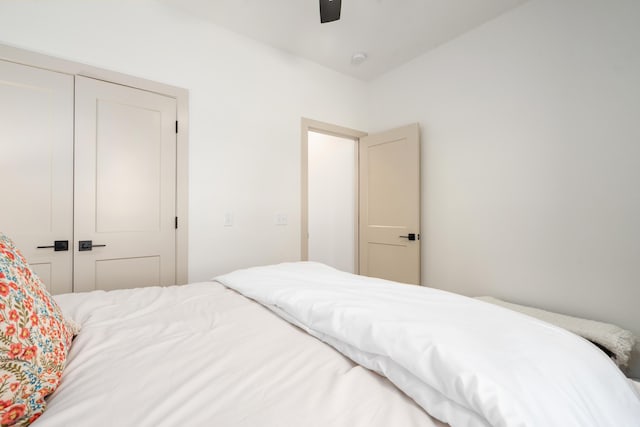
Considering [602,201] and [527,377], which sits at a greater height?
[602,201]

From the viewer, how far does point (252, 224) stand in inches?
105

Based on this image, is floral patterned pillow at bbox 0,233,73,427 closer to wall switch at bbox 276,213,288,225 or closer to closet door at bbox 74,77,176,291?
closet door at bbox 74,77,176,291

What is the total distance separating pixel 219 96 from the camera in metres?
2.50

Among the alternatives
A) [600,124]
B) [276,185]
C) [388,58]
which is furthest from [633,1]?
[276,185]

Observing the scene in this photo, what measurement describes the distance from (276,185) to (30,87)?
1.82 m

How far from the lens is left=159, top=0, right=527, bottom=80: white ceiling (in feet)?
7.47

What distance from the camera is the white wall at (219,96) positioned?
1941 millimetres

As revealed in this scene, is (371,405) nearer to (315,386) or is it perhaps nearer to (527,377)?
(315,386)

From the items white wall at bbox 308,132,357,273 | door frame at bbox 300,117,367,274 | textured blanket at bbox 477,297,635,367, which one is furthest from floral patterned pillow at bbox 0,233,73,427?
white wall at bbox 308,132,357,273

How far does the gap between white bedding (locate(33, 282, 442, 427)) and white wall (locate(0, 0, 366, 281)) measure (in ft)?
4.92

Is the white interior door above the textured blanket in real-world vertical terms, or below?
above

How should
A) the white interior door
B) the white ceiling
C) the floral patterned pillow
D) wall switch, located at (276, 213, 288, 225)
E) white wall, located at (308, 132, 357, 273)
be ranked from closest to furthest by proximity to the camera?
the floral patterned pillow, the white ceiling, wall switch, located at (276, 213, 288, 225), the white interior door, white wall, located at (308, 132, 357, 273)

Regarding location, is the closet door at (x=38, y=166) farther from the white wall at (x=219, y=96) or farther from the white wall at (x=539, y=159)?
the white wall at (x=539, y=159)

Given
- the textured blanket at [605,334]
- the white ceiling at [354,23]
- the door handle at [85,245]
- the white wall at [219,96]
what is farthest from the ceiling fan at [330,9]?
the textured blanket at [605,334]
